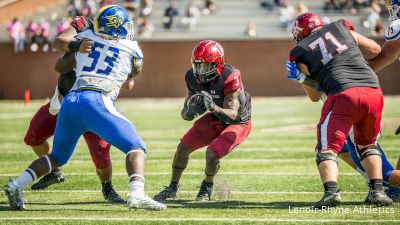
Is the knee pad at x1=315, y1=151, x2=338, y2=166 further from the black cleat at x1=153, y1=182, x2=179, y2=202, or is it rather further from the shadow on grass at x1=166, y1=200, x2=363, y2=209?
the black cleat at x1=153, y1=182, x2=179, y2=202

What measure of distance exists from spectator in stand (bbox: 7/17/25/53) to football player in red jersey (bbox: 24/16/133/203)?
21.8 metres

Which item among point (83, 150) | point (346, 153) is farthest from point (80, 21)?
point (83, 150)

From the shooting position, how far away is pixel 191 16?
33.7 metres

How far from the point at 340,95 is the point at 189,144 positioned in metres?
1.80

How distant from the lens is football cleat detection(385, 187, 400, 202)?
791cm

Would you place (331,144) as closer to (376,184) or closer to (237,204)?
(376,184)

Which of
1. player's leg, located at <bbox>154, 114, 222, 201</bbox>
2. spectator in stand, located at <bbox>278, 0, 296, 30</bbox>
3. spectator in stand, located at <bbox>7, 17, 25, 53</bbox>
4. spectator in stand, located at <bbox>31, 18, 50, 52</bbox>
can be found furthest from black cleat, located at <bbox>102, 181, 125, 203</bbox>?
spectator in stand, located at <bbox>278, 0, 296, 30</bbox>

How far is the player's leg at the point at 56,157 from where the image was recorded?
7.27 meters

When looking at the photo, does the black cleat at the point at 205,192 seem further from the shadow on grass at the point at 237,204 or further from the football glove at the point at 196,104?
the football glove at the point at 196,104

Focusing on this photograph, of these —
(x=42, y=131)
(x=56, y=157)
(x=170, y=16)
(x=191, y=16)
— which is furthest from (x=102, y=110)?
(x=191, y=16)

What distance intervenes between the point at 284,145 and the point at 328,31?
6.15 meters

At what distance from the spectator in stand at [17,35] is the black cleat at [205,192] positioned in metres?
23.3

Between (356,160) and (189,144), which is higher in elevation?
(189,144)

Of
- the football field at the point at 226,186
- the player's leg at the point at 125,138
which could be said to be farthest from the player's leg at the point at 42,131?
the player's leg at the point at 125,138
